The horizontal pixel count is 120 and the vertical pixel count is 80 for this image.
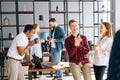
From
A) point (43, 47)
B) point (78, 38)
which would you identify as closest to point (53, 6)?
point (43, 47)

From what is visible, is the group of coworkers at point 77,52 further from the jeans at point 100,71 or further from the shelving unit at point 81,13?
the shelving unit at point 81,13

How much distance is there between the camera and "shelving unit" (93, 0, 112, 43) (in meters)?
8.11

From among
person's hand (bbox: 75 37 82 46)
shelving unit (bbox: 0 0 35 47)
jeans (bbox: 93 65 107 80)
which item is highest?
shelving unit (bbox: 0 0 35 47)

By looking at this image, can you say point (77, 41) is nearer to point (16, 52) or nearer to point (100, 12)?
point (16, 52)

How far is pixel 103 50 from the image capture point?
3822mm

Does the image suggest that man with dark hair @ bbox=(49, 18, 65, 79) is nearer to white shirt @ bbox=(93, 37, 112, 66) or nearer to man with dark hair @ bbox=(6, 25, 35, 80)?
man with dark hair @ bbox=(6, 25, 35, 80)

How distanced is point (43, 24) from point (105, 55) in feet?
15.5

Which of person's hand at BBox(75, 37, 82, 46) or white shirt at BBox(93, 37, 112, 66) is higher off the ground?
person's hand at BBox(75, 37, 82, 46)

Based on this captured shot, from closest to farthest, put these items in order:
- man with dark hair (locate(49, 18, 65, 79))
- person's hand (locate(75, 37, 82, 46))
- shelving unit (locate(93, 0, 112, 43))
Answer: person's hand (locate(75, 37, 82, 46))
man with dark hair (locate(49, 18, 65, 79))
shelving unit (locate(93, 0, 112, 43))

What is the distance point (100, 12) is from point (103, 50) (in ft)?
14.7

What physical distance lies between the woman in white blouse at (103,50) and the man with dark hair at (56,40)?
1.68 meters

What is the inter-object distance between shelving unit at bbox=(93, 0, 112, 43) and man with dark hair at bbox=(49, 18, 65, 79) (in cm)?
292

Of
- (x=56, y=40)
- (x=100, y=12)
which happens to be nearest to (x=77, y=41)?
(x=56, y=40)

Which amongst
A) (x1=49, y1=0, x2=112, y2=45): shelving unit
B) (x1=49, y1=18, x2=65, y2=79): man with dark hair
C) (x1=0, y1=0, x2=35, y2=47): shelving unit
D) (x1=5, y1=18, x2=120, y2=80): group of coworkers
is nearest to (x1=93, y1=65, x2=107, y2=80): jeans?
(x1=5, y1=18, x2=120, y2=80): group of coworkers
